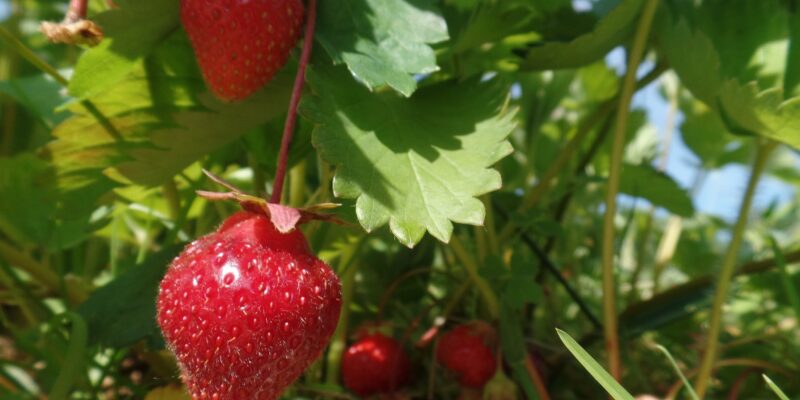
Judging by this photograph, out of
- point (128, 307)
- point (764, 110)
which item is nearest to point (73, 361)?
point (128, 307)

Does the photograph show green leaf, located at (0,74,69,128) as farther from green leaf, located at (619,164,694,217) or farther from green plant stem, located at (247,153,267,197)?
green leaf, located at (619,164,694,217)

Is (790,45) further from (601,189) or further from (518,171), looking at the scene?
(518,171)

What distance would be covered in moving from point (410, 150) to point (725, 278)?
1.12ft

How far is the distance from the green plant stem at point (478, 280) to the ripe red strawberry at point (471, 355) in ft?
0.09

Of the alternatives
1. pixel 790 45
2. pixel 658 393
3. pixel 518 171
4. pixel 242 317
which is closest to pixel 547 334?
pixel 658 393

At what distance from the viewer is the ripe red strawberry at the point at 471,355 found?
29.2 inches

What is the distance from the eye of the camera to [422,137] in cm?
62

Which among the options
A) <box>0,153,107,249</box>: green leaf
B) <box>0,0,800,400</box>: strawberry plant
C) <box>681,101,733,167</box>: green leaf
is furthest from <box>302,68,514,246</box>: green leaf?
<box>681,101,733,167</box>: green leaf

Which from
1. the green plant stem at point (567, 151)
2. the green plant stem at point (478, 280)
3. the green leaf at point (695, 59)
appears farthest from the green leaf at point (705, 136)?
the green plant stem at point (478, 280)

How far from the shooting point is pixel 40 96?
0.83 metres

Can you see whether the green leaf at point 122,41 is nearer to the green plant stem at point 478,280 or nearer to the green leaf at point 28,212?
the green leaf at point 28,212

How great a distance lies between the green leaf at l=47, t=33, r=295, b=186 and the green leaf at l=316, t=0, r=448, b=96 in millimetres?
73

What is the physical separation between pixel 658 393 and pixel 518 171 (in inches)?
16.1

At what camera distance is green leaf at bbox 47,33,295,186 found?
25.7 inches
